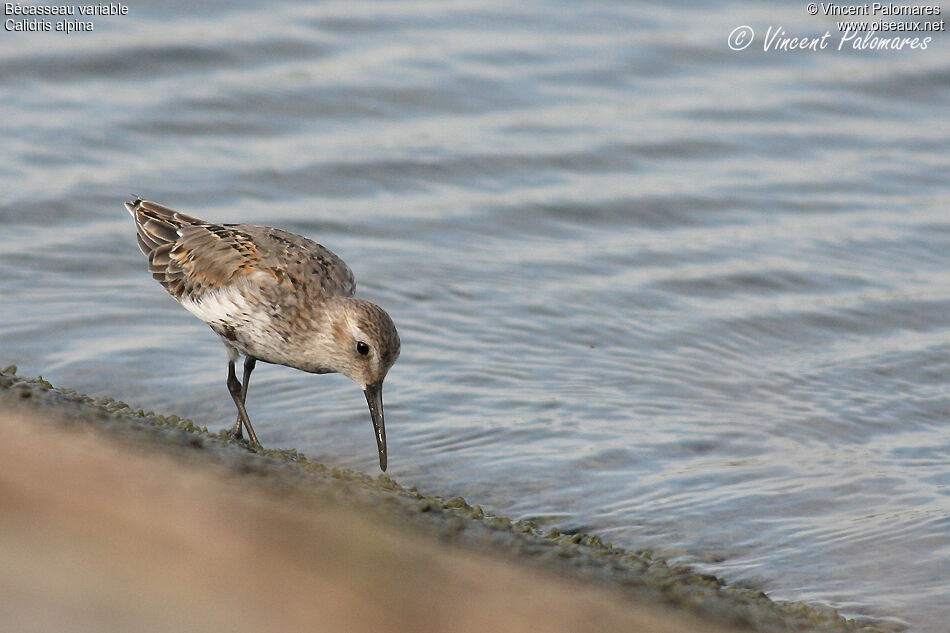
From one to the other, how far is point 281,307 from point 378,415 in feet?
2.60

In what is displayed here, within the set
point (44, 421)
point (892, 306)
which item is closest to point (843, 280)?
point (892, 306)

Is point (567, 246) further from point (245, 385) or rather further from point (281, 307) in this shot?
point (281, 307)

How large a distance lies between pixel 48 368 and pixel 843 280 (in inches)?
212

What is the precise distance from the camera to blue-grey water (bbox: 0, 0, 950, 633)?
23.4 ft

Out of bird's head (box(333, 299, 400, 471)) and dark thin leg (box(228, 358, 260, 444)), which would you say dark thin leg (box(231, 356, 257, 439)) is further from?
bird's head (box(333, 299, 400, 471))

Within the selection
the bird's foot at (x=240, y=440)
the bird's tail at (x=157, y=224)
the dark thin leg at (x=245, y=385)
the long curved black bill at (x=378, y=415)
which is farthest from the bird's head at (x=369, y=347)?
the bird's tail at (x=157, y=224)

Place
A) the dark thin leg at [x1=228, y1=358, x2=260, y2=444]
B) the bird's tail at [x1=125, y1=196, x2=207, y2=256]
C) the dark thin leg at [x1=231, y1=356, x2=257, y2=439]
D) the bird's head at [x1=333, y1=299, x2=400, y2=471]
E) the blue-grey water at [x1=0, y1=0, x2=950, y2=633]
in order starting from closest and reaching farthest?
the bird's head at [x1=333, y1=299, x2=400, y2=471], the blue-grey water at [x1=0, y1=0, x2=950, y2=633], the dark thin leg at [x1=228, y1=358, x2=260, y2=444], the dark thin leg at [x1=231, y1=356, x2=257, y2=439], the bird's tail at [x1=125, y1=196, x2=207, y2=256]

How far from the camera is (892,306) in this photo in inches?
369

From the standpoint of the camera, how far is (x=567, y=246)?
10336 mm

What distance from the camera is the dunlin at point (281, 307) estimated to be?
7.09m

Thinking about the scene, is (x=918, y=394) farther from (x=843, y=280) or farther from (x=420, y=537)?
(x=420, y=537)

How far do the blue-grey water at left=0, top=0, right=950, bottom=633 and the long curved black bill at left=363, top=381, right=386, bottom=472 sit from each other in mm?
224

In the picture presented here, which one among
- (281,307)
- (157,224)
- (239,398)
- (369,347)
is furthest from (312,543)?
(157,224)

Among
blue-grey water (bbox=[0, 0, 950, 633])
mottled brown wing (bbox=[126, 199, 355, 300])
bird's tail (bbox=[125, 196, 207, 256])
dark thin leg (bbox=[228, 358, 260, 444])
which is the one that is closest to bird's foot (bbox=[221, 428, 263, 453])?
dark thin leg (bbox=[228, 358, 260, 444])
